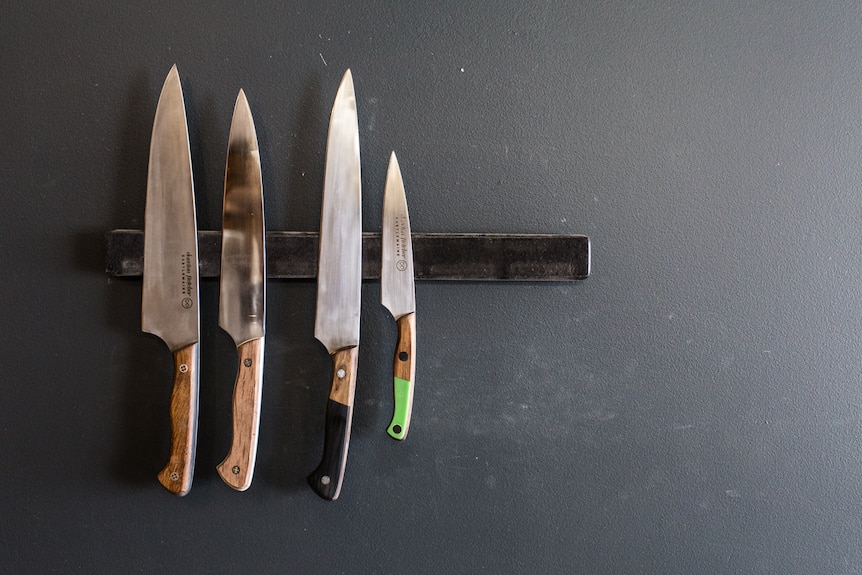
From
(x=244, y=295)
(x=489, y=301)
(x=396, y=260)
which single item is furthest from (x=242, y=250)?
(x=489, y=301)

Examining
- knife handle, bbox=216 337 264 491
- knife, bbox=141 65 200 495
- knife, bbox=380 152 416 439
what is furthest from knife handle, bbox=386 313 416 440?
knife, bbox=141 65 200 495

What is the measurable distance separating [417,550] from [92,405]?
597 mm

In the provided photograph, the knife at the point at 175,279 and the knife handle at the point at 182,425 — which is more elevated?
the knife at the point at 175,279

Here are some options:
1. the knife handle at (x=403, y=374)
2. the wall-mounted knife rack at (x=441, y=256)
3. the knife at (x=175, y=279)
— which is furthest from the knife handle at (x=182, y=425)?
the knife handle at (x=403, y=374)

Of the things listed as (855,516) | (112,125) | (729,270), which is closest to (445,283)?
(729,270)

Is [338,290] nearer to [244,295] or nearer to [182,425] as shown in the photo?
[244,295]

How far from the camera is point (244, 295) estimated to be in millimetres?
998

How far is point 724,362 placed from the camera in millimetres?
1118

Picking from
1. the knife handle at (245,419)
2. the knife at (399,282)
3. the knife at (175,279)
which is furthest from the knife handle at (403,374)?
the knife at (175,279)

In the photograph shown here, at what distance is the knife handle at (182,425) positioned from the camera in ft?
3.22

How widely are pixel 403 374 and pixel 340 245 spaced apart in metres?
0.23

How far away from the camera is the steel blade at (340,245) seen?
3.31ft

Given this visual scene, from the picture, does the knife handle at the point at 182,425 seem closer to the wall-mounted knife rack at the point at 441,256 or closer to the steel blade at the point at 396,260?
the wall-mounted knife rack at the point at 441,256

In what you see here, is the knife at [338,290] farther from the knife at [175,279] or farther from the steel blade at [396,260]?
the knife at [175,279]
